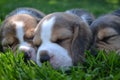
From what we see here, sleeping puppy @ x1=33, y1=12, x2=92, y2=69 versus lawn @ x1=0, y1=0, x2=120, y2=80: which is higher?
sleeping puppy @ x1=33, y1=12, x2=92, y2=69

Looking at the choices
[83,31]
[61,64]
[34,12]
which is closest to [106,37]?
[83,31]

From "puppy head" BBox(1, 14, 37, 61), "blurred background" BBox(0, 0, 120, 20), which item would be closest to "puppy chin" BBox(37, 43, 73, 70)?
"puppy head" BBox(1, 14, 37, 61)

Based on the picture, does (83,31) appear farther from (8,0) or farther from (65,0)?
(65,0)

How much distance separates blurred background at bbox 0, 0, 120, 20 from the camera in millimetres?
12870

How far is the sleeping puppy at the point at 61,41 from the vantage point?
557 cm

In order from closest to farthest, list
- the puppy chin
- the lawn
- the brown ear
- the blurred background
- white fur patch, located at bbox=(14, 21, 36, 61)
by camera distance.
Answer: the lawn
the puppy chin
the brown ear
white fur patch, located at bbox=(14, 21, 36, 61)
the blurred background

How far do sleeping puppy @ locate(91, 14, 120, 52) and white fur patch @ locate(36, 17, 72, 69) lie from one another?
678 mm

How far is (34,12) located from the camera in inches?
299

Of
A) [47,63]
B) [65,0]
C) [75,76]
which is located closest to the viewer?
[75,76]

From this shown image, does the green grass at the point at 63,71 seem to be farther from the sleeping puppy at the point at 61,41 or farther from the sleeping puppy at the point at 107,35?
the sleeping puppy at the point at 107,35

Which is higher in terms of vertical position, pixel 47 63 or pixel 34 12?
pixel 34 12

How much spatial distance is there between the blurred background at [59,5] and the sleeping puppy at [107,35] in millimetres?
4863

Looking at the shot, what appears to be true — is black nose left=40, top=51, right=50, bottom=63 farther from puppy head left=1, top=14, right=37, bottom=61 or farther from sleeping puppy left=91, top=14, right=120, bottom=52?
sleeping puppy left=91, top=14, right=120, bottom=52

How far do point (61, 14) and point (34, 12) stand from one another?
1540 mm
